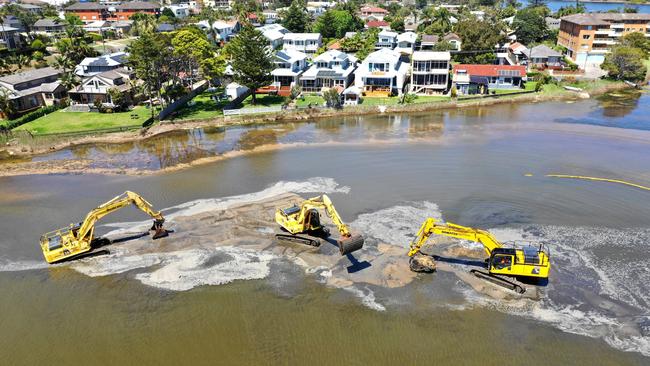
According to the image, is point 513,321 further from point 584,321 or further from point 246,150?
point 246,150

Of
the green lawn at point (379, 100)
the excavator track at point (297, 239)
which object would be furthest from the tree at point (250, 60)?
the excavator track at point (297, 239)

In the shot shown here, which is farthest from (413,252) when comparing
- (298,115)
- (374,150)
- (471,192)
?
(298,115)

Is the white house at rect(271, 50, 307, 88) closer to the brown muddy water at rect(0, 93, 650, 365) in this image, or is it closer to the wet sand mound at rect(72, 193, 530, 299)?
the brown muddy water at rect(0, 93, 650, 365)

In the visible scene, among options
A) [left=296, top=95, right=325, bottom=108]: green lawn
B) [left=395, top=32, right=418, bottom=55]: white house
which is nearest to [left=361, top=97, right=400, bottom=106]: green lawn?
[left=296, top=95, right=325, bottom=108]: green lawn

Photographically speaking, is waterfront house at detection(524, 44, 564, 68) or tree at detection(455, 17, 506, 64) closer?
tree at detection(455, 17, 506, 64)

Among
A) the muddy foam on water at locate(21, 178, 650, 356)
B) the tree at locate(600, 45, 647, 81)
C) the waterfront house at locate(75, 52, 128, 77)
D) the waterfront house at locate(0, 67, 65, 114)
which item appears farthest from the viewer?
the tree at locate(600, 45, 647, 81)

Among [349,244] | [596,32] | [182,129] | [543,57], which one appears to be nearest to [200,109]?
[182,129]

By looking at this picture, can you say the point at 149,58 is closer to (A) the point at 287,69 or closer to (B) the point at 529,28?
(A) the point at 287,69
